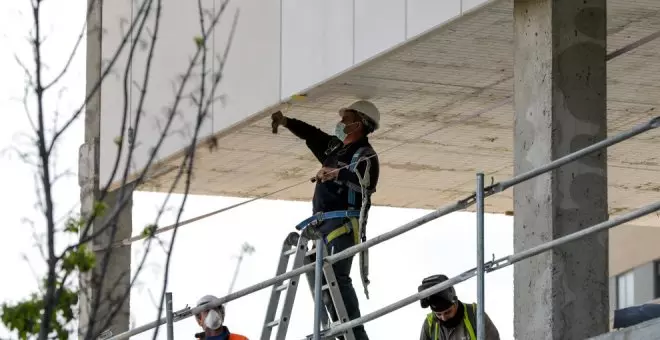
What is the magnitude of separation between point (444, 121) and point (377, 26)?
3.23 meters

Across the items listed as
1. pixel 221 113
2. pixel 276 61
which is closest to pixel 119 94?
pixel 221 113

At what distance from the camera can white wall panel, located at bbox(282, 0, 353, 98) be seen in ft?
47.6

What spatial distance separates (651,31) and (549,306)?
9.37 ft

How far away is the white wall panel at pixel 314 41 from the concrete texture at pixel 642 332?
16.2ft

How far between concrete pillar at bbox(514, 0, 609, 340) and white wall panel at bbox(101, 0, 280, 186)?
3.81 meters

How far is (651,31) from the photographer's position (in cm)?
1350

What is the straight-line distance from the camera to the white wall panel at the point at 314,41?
14.5 m

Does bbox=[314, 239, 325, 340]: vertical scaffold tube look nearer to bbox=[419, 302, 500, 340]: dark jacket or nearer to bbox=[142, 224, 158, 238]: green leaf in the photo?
bbox=[419, 302, 500, 340]: dark jacket

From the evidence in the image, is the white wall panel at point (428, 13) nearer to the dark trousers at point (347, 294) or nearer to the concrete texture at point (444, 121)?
the concrete texture at point (444, 121)

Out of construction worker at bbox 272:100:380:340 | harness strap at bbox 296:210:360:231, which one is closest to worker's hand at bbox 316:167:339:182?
construction worker at bbox 272:100:380:340

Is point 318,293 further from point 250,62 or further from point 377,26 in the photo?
point 250,62

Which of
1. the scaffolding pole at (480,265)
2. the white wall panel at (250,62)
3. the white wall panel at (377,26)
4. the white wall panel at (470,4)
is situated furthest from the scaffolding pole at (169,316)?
the scaffolding pole at (480,265)

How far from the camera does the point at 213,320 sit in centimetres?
1342

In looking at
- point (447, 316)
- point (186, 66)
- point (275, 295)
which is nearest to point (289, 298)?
point (275, 295)
